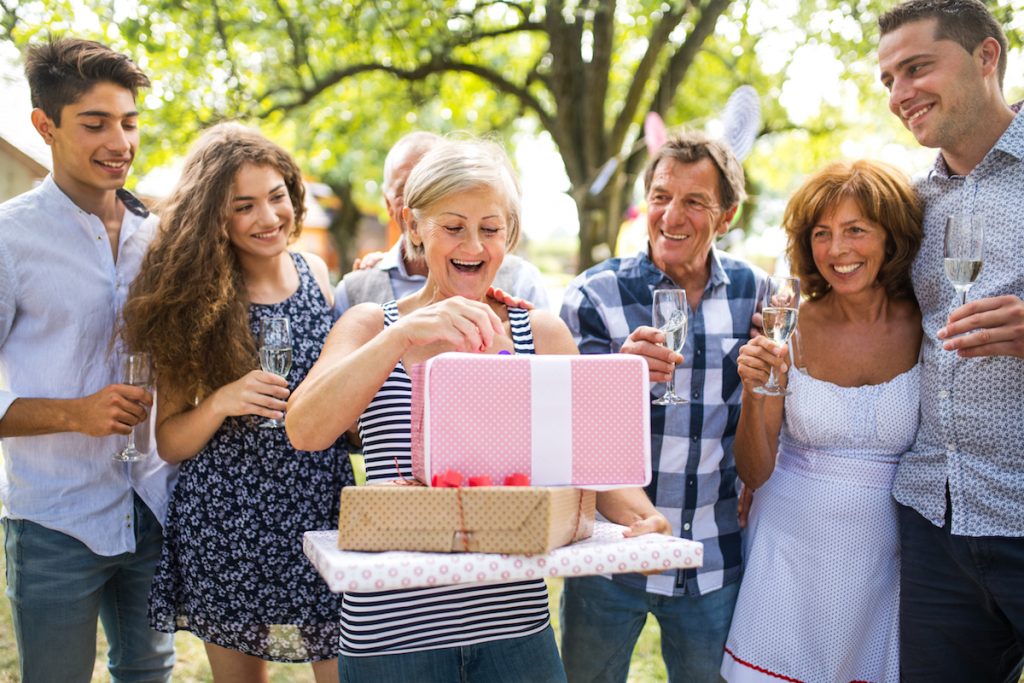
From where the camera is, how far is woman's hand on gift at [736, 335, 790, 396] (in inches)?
112

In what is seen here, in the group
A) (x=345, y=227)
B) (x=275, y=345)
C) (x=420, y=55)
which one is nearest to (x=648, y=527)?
(x=275, y=345)

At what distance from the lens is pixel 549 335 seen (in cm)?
247

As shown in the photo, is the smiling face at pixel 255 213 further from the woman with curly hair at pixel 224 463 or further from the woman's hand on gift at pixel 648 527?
the woman's hand on gift at pixel 648 527

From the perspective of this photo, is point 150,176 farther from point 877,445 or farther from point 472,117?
point 877,445

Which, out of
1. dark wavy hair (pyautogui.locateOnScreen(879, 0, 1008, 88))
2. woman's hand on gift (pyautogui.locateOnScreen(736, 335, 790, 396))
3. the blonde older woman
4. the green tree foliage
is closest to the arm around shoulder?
the blonde older woman

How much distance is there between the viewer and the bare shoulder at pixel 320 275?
138 inches

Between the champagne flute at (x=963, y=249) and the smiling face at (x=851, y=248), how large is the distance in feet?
1.47

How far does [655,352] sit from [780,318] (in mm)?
454

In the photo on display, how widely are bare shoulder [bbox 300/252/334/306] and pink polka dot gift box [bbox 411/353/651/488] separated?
1.60 metres

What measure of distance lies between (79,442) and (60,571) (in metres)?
0.48

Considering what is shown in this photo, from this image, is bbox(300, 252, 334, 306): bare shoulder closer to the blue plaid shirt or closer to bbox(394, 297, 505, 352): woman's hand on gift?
the blue plaid shirt

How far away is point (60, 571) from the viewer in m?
3.10

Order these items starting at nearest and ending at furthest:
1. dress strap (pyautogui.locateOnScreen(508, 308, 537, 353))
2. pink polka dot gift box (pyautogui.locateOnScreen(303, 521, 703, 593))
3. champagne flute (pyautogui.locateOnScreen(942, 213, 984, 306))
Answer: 1. pink polka dot gift box (pyautogui.locateOnScreen(303, 521, 703, 593))
2. dress strap (pyautogui.locateOnScreen(508, 308, 537, 353))
3. champagne flute (pyautogui.locateOnScreen(942, 213, 984, 306))

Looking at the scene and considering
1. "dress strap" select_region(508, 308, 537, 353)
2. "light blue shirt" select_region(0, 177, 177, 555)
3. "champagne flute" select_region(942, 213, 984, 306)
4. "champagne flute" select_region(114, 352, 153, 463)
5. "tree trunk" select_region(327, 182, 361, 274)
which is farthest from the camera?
"tree trunk" select_region(327, 182, 361, 274)
